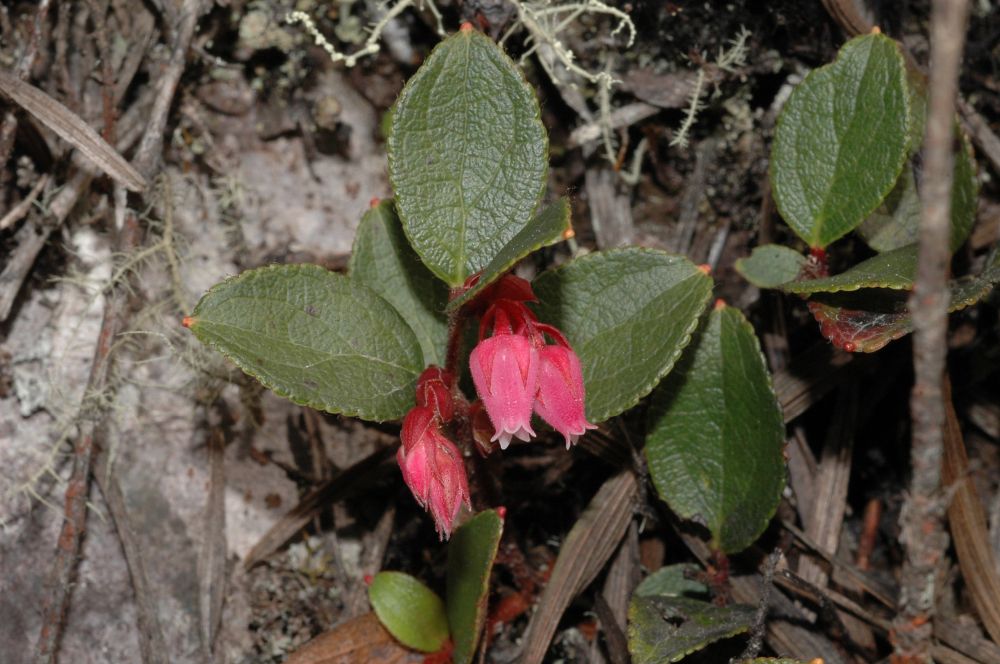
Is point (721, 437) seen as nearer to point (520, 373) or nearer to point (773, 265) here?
point (773, 265)

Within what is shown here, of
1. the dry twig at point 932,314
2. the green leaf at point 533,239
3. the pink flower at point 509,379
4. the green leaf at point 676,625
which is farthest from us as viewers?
the green leaf at point 676,625

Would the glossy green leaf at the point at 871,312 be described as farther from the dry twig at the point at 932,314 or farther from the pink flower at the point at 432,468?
the pink flower at the point at 432,468

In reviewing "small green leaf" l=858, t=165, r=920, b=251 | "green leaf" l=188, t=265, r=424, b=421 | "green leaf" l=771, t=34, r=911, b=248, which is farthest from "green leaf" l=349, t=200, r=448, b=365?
"small green leaf" l=858, t=165, r=920, b=251

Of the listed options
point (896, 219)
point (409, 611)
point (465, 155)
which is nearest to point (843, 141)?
point (896, 219)

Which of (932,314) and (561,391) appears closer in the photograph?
(932,314)

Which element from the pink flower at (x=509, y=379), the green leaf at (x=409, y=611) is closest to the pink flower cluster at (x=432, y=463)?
the pink flower at (x=509, y=379)

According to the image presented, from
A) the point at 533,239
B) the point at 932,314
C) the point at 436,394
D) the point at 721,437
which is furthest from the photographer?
the point at 721,437

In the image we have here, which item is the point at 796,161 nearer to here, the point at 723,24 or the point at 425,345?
the point at 723,24

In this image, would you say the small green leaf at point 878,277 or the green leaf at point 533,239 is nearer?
the green leaf at point 533,239

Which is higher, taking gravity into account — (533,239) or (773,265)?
(533,239)
